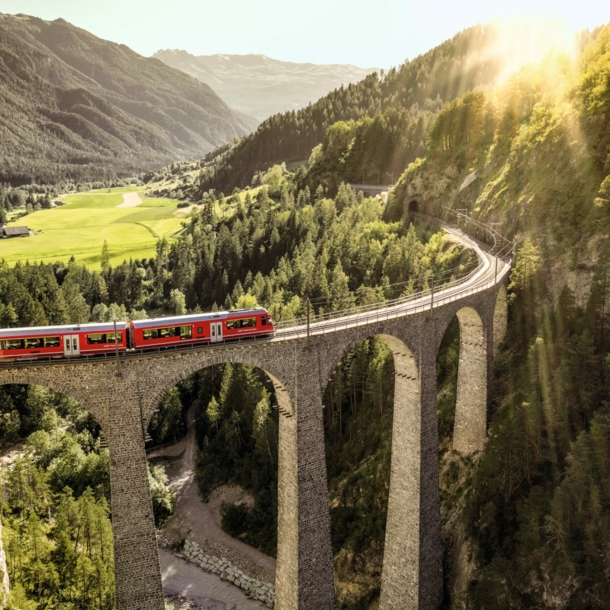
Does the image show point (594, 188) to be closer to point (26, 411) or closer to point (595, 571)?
point (595, 571)

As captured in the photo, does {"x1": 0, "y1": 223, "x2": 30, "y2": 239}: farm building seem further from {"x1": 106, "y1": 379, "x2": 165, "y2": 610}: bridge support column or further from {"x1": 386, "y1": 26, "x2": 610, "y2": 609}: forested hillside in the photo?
{"x1": 106, "y1": 379, "x2": 165, "y2": 610}: bridge support column

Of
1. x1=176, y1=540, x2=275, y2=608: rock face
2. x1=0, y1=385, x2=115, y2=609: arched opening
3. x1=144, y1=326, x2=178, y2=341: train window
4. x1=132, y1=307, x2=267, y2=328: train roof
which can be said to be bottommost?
x1=176, y1=540, x2=275, y2=608: rock face

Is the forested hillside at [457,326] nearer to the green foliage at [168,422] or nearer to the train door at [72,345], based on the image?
the green foliage at [168,422]

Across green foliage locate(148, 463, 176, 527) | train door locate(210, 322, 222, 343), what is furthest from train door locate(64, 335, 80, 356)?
green foliage locate(148, 463, 176, 527)

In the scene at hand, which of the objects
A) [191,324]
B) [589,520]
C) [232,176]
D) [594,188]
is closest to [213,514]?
[191,324]

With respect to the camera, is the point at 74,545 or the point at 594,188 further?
the point at 594,188

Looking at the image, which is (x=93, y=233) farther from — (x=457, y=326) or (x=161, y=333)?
(x=161, y=333)

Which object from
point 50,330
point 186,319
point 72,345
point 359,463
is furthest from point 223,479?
point 50,330

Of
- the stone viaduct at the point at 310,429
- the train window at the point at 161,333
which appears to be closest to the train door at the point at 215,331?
the stone viaduct at the point at 310,429
